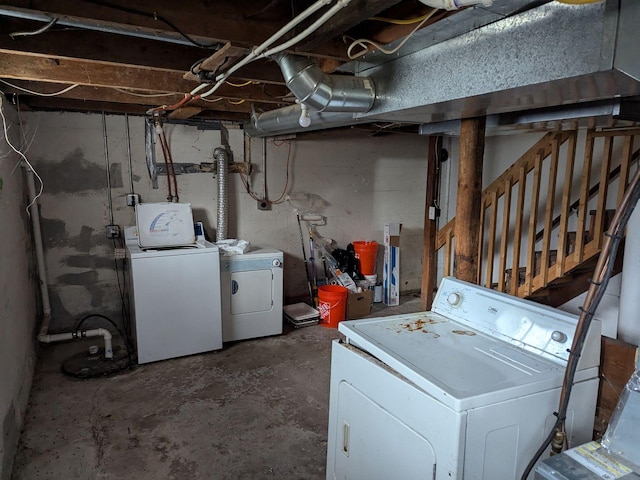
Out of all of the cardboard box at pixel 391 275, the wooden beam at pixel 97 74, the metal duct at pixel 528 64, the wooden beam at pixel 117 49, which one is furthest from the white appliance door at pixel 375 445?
the cardboard box at pixel 391 275

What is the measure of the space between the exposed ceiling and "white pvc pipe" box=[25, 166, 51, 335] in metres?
0.73

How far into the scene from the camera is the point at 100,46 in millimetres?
2084

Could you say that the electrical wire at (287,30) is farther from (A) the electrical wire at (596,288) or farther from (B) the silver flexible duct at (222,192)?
(B) the silver flexible duct at (222,192)

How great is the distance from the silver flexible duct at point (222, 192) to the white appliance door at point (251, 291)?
1.75ft

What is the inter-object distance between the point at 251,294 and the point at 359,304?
4.06 ft

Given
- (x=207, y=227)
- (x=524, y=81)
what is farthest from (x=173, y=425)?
(x=524, y=81)

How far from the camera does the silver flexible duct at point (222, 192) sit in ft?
13.7

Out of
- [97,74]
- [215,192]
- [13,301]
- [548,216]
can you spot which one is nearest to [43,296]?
[13,301]

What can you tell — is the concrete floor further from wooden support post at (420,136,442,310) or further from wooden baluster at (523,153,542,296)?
wooden baluster at (523,153,542,296)

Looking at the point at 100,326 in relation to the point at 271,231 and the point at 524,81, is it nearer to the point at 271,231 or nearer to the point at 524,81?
the point at 271,231

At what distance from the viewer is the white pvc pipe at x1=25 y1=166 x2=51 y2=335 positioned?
355cm

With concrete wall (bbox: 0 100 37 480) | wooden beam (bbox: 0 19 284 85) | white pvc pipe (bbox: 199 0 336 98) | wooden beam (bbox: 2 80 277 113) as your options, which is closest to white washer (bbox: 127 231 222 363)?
concrete wall (bbox: 0 100 37 480)

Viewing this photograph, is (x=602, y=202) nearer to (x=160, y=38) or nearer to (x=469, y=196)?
(x=469, y=196)

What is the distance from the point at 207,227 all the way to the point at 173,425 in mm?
2103
